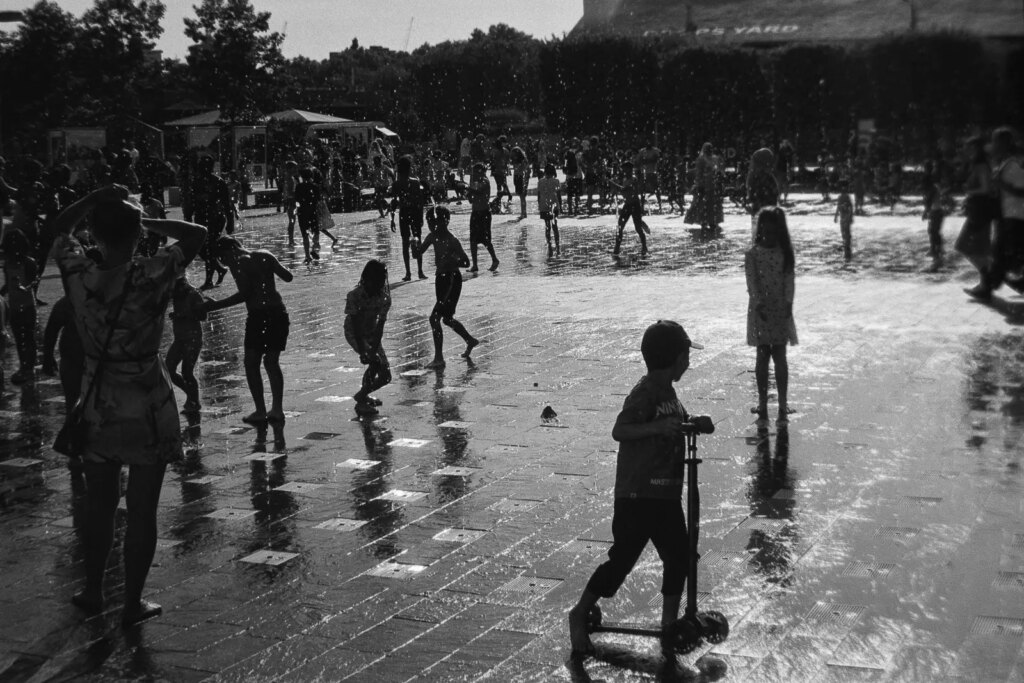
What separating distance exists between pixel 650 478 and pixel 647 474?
0.7 inches

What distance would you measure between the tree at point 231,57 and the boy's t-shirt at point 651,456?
36.9m

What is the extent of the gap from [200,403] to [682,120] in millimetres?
36226

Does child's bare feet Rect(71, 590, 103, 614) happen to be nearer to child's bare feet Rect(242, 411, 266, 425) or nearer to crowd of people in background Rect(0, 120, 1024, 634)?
crowd of people in background Rect(0, 120, 1024, 634)

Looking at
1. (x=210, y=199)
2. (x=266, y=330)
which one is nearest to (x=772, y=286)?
(x=266, y=330)

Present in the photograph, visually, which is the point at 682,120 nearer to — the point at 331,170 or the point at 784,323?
the point at 331,170

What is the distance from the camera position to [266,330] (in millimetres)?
8633

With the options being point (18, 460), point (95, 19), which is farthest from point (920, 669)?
point (95, 19)

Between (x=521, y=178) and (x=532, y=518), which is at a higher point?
(x=521, y=178)

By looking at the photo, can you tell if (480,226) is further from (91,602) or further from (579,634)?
(579,634)

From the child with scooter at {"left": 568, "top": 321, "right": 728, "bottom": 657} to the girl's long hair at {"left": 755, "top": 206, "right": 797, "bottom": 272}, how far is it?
12.8ft

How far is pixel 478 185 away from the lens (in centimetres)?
1873

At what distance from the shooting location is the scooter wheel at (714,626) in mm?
4656

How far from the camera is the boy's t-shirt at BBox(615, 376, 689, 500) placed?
14.8 ft

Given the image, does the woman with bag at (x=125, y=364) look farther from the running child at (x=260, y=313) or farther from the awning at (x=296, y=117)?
the awning at (x=296, y=117)
